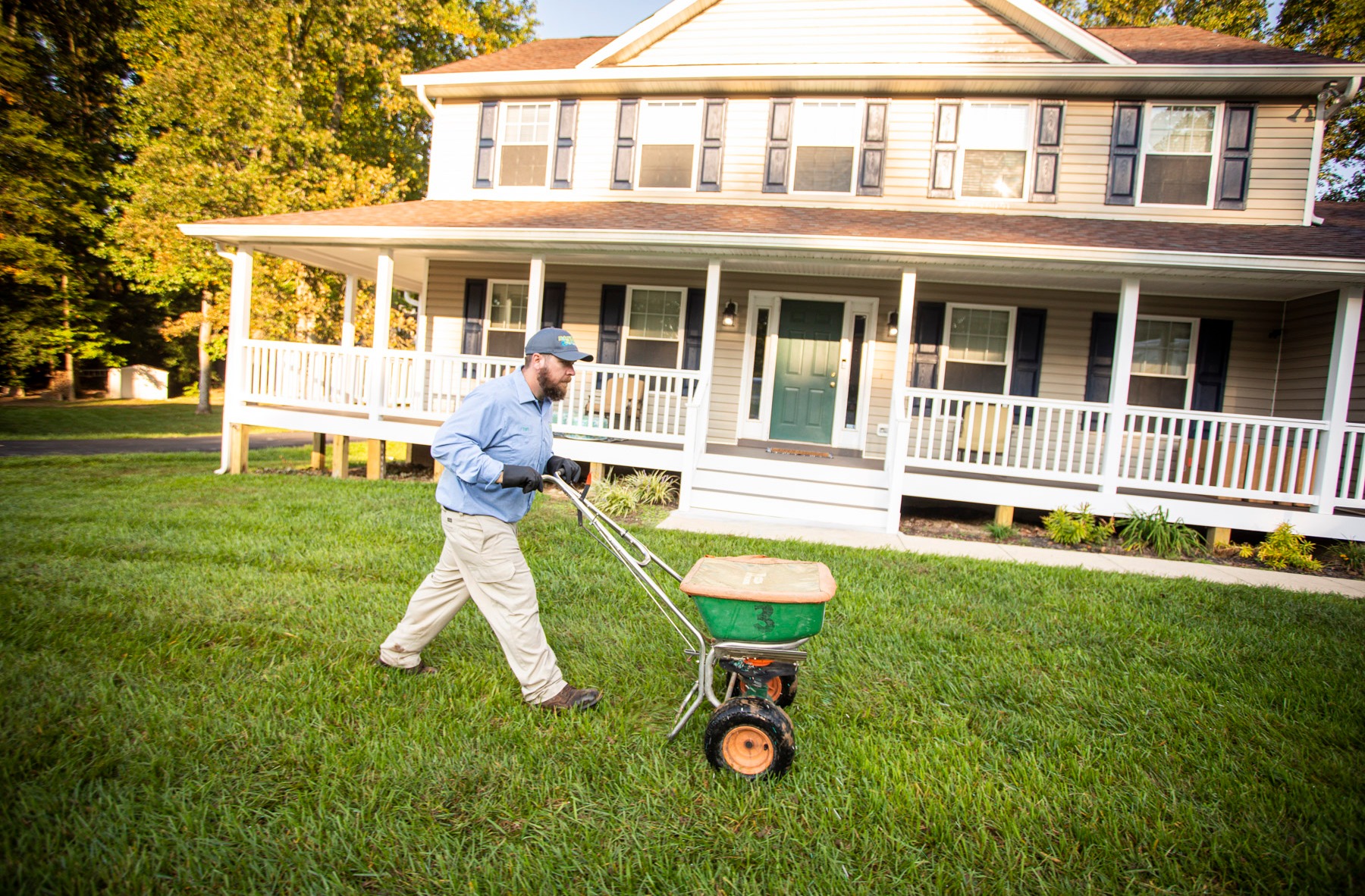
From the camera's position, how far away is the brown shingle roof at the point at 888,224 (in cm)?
814

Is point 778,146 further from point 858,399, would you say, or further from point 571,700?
point 571,700

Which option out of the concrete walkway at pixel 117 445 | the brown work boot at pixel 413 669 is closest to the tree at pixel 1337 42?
the brown work boot at pixel 413 669

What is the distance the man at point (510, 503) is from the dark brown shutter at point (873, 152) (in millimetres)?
8647

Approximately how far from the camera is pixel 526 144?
1179 cm

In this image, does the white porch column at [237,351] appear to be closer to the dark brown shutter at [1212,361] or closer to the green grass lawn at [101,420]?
the green grass lawn at [101,420]

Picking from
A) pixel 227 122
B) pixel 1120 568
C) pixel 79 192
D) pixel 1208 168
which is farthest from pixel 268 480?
pixel 79 192

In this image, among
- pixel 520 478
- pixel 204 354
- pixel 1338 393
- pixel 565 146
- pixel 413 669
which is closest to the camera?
pixel 520 478

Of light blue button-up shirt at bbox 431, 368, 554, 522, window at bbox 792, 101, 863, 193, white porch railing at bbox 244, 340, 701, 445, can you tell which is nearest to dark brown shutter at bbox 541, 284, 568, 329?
white porch railing at bbox 244, 340, 701, 445

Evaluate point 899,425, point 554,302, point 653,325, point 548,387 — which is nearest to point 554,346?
point 548,387

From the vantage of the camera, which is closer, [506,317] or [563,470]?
[563,470]

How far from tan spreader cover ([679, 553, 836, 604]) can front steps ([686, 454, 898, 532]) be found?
5005mm

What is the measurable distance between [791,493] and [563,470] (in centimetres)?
555

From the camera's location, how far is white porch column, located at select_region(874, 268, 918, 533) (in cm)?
799

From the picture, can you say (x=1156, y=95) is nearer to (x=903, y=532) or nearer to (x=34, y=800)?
(x=903, y=532)
